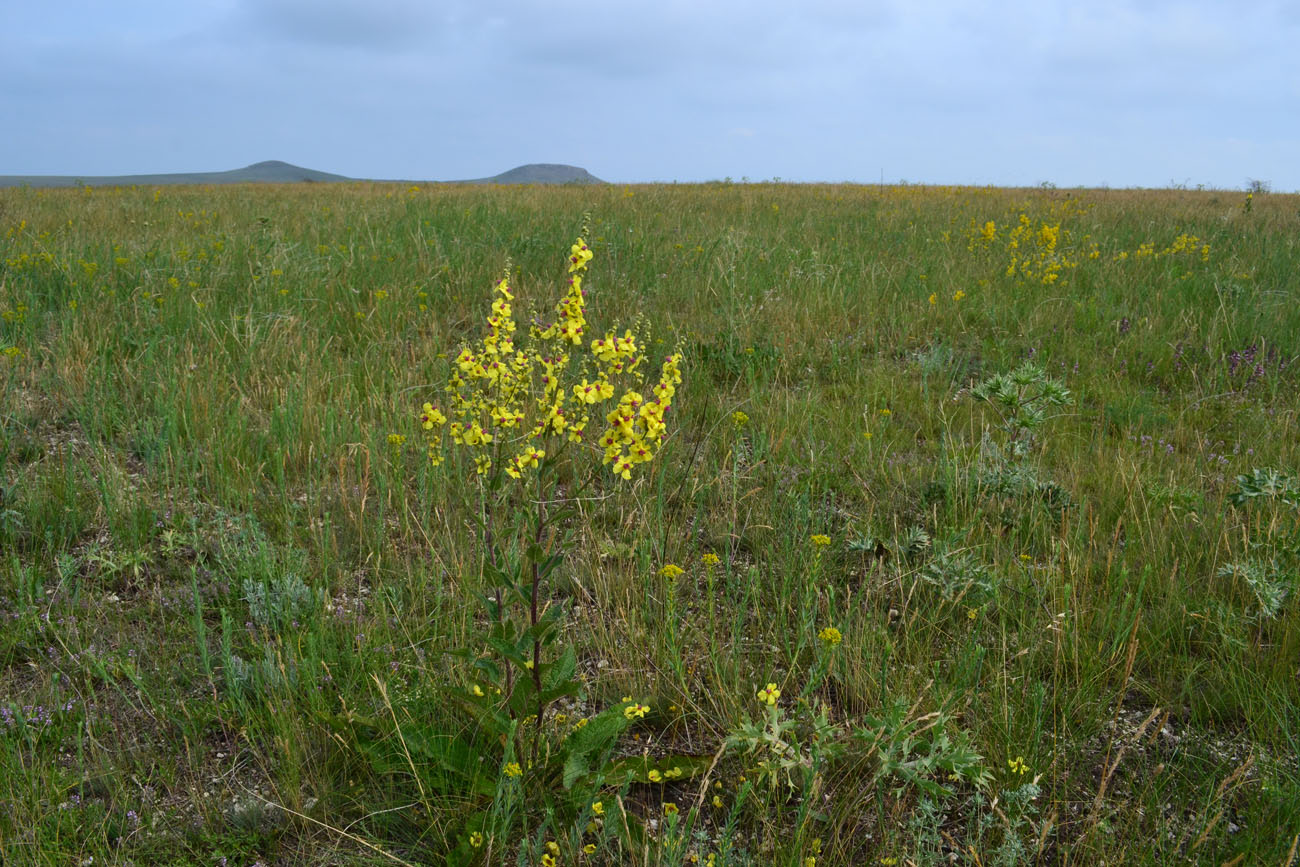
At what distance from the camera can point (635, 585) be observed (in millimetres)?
2520

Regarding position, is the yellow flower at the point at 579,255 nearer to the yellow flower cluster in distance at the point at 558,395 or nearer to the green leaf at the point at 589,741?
the yellow flower cluster in distance at the point at 558,395

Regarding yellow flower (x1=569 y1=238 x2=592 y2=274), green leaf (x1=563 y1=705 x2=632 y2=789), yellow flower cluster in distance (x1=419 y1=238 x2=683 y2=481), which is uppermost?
yellow flower (x1=569 y1=238 x2=592 y2=274)

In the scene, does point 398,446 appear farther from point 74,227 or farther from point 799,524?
point 74,227

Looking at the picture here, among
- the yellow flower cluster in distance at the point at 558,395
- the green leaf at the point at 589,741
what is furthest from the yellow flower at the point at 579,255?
the green leaf at the point at 589,741

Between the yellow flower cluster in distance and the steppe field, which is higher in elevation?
the yellow flower cluster in distance

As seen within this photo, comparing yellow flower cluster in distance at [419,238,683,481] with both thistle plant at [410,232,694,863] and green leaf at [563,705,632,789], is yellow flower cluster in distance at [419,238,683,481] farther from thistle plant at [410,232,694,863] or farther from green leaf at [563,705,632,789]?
green leaf at [563,705,632,789]

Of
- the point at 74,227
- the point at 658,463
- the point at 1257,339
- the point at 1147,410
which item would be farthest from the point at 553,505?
the point at 74,227

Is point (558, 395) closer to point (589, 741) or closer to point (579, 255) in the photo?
point (579, 255)

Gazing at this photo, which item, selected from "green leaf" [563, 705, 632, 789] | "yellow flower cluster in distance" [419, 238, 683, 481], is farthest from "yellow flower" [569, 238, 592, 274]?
"green leaf" [563, 705, 632, 789]

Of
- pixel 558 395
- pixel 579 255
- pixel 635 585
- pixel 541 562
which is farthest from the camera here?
pixel 635 585

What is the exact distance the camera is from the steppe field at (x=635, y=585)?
179 centimetres

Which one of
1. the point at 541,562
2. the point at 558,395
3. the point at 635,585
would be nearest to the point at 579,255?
the point at 558,395

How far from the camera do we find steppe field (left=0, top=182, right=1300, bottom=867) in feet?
5.89

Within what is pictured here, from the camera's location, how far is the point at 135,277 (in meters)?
5.68
